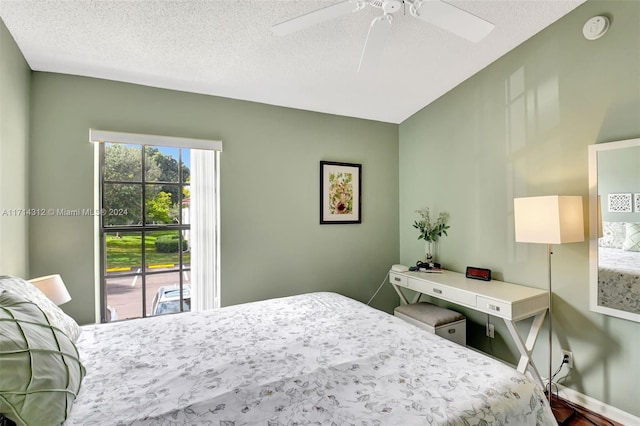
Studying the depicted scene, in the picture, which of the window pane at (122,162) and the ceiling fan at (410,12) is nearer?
the ceiling fan at (410,12)

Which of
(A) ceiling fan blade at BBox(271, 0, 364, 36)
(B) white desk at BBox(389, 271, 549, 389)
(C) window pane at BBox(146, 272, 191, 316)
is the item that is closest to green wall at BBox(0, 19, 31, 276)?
(C) window pane at BBox(146, 272, 191, 316)

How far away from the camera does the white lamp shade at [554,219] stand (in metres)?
1.99

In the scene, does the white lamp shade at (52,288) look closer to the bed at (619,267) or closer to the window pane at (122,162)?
the window pane at (122,162)

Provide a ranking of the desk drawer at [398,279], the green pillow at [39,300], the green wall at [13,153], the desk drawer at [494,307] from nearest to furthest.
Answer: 1. the green pillow at [39,300]
2. the green wall at [13,153]
3. the desk drawer at [494,307]
4. the desk drawer at [398,279]

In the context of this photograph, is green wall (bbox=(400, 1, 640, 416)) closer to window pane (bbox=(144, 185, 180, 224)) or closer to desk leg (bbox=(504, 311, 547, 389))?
desk leg (bbox=(504, 311, 547, 389))

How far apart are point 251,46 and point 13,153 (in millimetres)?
1670

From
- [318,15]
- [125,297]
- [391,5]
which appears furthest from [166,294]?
[391,5]

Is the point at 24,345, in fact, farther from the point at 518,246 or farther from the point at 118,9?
the point at 518,246

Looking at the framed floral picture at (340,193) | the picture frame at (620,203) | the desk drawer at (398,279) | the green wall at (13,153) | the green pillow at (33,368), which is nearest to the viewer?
the green pillow at (33,368)

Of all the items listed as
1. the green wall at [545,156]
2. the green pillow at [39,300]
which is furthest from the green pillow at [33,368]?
the green wall at [545,156]

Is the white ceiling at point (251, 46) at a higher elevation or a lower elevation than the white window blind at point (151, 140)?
higher

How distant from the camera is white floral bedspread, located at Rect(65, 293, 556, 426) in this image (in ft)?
3.54

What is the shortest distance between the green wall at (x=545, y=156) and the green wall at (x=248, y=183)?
71 centimetres

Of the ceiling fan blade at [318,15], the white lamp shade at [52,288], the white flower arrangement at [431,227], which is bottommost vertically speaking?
the white lamp shade at [52,288]
